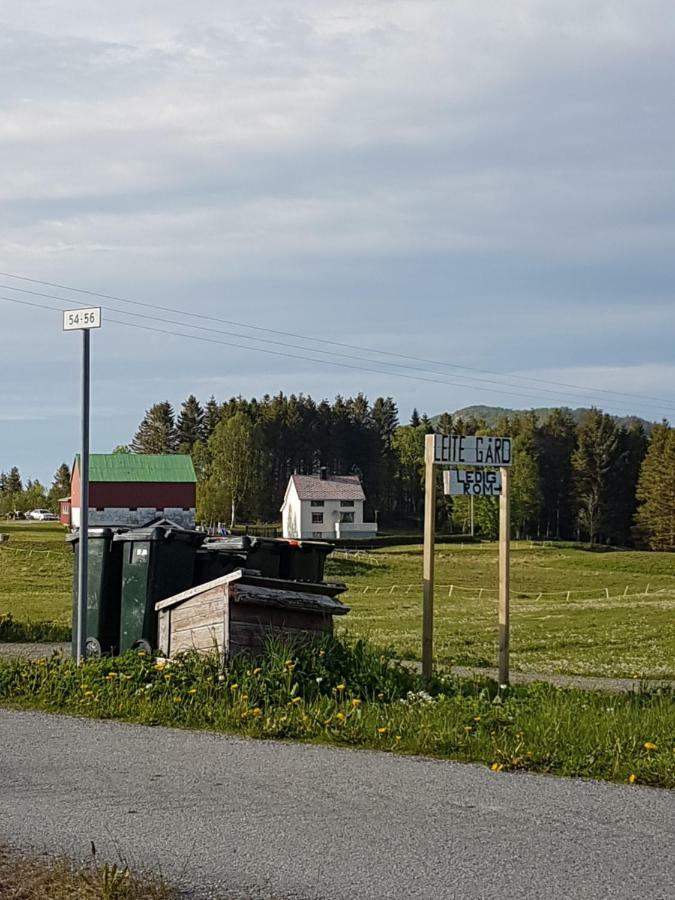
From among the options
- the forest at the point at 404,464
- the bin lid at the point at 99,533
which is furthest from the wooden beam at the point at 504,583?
the forest at the point at 404,464

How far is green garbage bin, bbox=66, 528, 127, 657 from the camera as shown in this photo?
13.7 meters

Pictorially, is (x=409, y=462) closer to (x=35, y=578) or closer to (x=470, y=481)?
(x=35, y=578)

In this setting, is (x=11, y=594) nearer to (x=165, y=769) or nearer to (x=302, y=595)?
(x=302, y=595)

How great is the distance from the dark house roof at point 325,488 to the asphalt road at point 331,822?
106310mm

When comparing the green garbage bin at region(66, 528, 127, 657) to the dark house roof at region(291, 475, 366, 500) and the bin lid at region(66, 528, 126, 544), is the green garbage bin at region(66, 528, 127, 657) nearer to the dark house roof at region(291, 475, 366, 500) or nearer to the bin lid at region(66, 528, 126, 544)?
the bin lid at region(66, 528, 126, 544)

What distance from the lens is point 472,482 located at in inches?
474

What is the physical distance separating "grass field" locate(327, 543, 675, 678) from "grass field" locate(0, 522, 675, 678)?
0.09ft

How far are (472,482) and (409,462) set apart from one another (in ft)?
439

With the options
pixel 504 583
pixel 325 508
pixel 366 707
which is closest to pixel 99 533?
pixel 504 583

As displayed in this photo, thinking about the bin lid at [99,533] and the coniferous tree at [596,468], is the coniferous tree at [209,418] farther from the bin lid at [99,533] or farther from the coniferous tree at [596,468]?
the bin lid at [99,533]

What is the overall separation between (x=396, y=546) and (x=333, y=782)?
282 ft

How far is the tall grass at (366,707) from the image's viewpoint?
8.09m

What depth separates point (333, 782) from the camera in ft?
24.5

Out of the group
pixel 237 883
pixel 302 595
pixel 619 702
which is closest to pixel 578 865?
pixel 237 883
